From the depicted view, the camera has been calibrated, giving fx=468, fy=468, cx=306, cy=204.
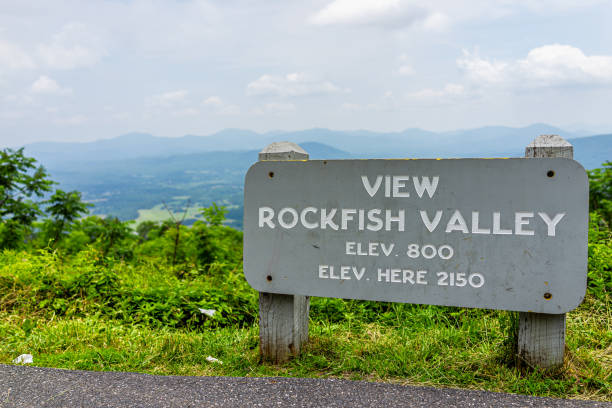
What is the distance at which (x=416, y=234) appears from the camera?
9.62ft

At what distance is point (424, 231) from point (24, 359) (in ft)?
9.74

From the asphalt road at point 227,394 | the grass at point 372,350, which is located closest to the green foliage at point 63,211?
the grass at point 372,350

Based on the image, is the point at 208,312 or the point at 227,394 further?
the point at 208,312

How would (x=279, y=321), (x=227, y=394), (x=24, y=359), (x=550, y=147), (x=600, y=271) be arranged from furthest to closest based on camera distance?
(x=600, y=271), (x=24, y=359), (x=279, y=321), (x=550, y=147), (x=227, y=394)

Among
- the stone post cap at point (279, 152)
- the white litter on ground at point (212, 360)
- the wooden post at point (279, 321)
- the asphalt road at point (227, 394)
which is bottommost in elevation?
the white litter on ground at point (212, 360)

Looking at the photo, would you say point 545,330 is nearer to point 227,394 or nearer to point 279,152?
point 227,394

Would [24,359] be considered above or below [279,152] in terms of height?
below

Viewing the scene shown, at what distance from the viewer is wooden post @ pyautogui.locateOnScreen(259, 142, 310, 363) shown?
10.7 feet

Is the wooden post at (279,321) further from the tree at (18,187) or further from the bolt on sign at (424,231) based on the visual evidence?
the tree at (18,187)

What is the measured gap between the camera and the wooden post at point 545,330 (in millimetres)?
2824

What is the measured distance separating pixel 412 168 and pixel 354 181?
0.38 m

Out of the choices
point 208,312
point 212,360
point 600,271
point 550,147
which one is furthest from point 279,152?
point 600,271

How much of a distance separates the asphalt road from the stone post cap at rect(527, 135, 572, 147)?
1459mm

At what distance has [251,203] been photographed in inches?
128
